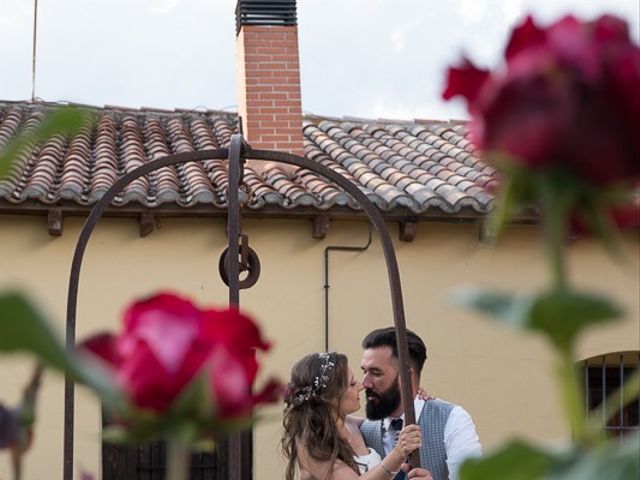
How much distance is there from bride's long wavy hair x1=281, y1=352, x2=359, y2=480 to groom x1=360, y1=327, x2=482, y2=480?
187 mm

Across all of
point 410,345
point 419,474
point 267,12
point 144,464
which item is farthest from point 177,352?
point 267,12

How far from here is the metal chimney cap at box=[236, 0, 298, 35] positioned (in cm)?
1291

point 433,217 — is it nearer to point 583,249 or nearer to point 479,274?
point 479,274

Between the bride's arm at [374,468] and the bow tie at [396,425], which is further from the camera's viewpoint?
the bow tie at [396,425]

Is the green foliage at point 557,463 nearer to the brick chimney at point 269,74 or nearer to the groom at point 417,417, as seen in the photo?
the groom at point 417,417

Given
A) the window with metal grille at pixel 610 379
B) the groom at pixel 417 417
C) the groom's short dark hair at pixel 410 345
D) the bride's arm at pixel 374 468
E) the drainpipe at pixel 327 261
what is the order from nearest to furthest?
the bride's arm at pixel 374 468 → the groom at pixel 417 417 → the groom's short dark hair at pixel 410 345 → the drainpipe at pixel 327 261 → the window with metal grille at pixel 610 379

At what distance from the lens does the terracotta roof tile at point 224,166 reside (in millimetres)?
9984

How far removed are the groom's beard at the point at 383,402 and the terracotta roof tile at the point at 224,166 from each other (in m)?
4.12

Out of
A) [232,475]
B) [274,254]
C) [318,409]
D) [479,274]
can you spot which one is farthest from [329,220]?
[232,475]

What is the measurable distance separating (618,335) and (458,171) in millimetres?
1619

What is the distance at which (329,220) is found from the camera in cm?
1049

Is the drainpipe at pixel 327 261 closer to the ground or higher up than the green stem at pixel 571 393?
higher up

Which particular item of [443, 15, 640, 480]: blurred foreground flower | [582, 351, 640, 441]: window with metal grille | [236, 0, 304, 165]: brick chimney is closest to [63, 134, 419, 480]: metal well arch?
[443, 15, 640, 480]: blurred foreground flower

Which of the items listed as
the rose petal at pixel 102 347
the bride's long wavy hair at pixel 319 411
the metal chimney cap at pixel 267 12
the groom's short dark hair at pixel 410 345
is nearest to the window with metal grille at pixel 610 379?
the metal chimney cap at pixel 267 12
